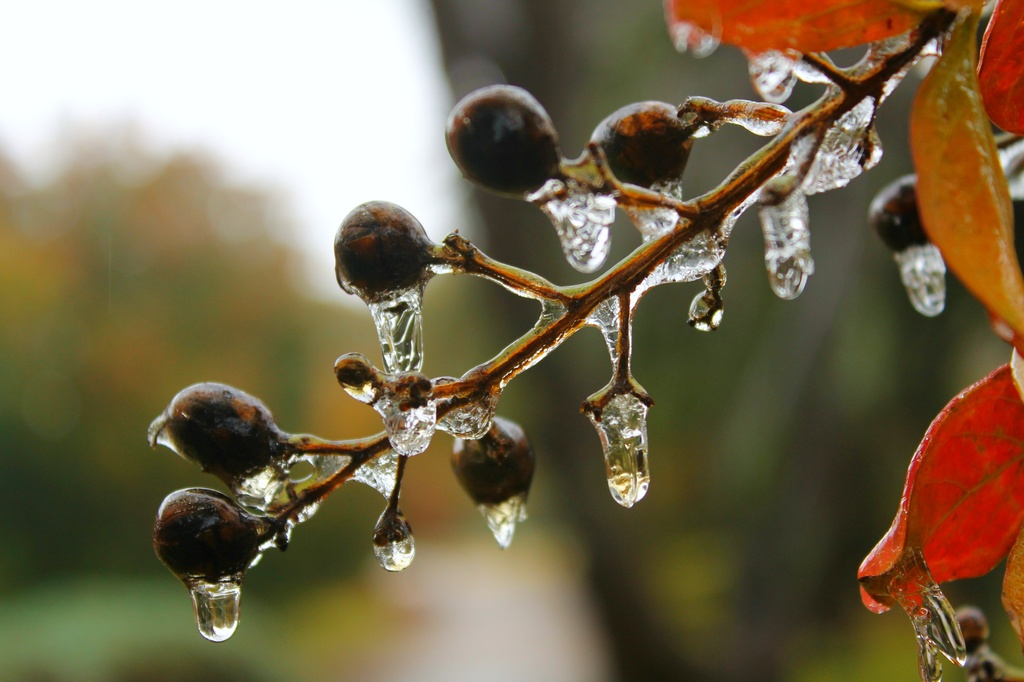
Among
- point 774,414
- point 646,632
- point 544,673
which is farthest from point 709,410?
point 646,632

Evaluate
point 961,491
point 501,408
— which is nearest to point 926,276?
point 961,491

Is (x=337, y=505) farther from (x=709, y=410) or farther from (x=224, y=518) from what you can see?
(x=224, y=518)

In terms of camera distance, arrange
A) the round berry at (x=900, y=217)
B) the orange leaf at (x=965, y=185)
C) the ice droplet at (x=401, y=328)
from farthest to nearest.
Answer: the round berry at (x=900, y=217) < the ice droplet at (x=401, y=328) < the orange leaf at (x=965, y=185)

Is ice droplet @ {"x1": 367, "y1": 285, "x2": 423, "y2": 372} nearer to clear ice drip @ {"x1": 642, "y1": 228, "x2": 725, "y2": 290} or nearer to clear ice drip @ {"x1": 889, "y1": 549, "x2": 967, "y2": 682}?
clear ice drip @ {"x1": 642, "y1": 228, "x2": 725, "y2": 290}

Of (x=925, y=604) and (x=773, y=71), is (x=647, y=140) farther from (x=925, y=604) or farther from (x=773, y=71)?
(x=925, y=604)

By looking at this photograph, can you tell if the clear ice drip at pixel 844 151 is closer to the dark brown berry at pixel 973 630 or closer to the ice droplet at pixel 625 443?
the ice droplet at pixel 625 443

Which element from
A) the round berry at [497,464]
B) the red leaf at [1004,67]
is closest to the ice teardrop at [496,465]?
the round berry at [497,464]

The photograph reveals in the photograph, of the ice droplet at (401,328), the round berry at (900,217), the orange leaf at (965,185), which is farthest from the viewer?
the round berry at (900,217)
